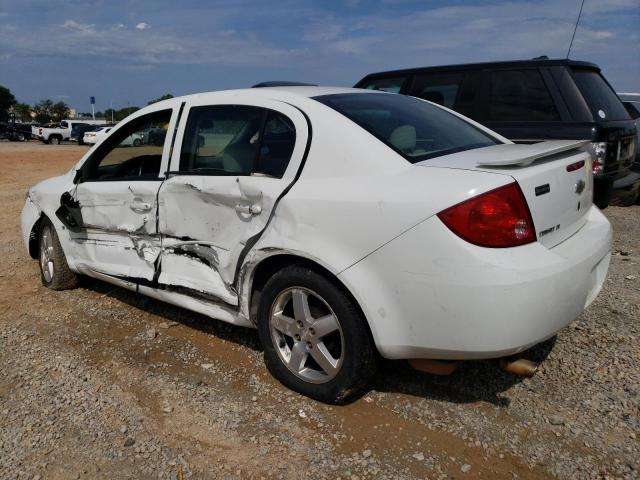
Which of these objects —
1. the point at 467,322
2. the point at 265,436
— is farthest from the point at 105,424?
the point at 467,322

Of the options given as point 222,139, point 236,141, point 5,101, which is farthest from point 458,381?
point 5,101

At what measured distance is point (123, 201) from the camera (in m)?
3.86

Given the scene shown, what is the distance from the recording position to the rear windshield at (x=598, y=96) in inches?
222

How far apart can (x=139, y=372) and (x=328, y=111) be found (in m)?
1.92

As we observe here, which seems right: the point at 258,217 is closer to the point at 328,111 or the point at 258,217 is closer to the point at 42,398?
the point at 328,111

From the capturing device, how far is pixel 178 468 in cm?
251

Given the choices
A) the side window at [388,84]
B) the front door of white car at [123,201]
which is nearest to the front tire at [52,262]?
the front door of white car at [123,201]

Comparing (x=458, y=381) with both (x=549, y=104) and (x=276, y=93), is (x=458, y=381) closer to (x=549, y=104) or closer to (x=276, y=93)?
(x=276, y=93)

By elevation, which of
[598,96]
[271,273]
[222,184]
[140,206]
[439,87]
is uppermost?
[439,87]

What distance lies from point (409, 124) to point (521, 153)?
0.69 meters

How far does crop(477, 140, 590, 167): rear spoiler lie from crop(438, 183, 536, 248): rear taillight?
136 mm

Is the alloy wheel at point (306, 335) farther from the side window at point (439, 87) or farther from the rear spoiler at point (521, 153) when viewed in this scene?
the side window at point (439, 87)

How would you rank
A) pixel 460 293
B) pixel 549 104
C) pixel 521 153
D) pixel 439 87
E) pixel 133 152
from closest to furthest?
1. pixel 460 293
2. pixel 521 153
3. pixel 133 152
4. pixel 549 104
5. pixel 439 87

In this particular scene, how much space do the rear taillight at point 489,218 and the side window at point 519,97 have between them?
Answer: 3785 mm
